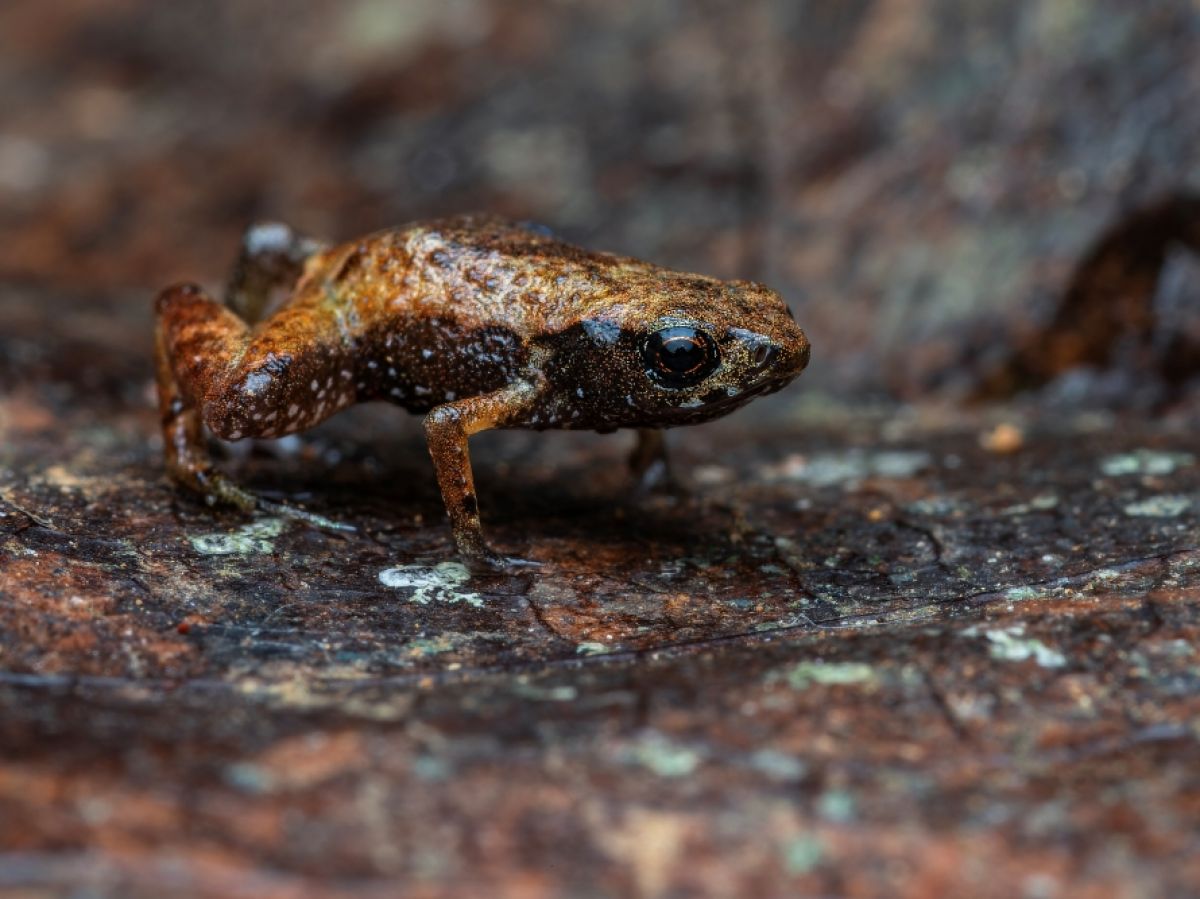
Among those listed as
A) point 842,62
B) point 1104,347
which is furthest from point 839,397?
point 842,62

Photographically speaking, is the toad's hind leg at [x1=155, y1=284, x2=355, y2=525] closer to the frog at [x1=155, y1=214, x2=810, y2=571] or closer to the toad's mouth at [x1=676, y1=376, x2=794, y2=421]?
the frog at [x1=155, y1=214, x2=810, y2=571]

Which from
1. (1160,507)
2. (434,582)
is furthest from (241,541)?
(1160,507)

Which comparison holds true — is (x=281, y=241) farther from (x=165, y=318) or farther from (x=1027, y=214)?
(x=1027, y=214)

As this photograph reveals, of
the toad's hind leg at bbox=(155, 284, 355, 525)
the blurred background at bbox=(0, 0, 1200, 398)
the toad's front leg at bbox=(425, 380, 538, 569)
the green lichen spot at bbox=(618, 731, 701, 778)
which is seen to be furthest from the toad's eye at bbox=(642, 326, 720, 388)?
the blurred background at bbox=(0, 0, 1200, 398)

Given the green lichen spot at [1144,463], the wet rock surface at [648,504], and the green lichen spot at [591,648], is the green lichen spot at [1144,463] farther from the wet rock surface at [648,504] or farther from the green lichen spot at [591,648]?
the green lichen spot at [591,648]

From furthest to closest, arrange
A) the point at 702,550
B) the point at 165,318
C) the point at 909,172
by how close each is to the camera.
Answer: the point at 909,172 < the point at 165,318 < the point at 702,550

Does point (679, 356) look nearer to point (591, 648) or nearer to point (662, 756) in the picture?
point (591, 648)
